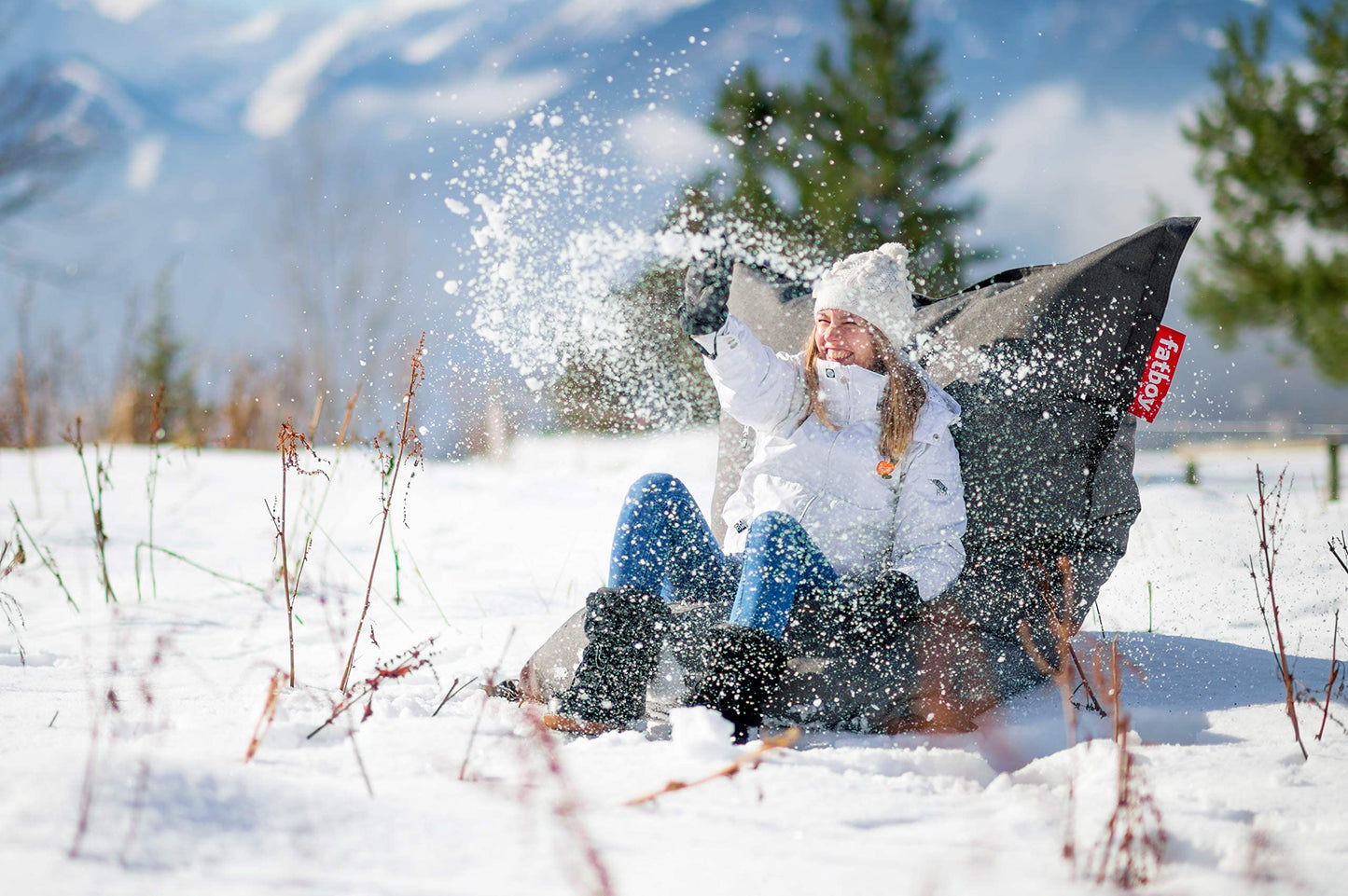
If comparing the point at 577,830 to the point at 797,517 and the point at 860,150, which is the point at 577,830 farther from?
the point at 860,150

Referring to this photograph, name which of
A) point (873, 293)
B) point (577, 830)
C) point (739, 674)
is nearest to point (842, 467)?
point (873, 293)

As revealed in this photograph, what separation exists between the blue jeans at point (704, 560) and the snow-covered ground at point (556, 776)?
327 mm

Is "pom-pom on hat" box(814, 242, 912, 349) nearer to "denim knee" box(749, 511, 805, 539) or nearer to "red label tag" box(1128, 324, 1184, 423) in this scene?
"red label tag" box(1128, 324, 1184, 423)

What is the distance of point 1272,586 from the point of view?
1897 mm

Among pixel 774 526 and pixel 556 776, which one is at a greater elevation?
pixel 774 526

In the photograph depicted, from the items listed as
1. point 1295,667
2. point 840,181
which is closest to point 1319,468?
point 840,181

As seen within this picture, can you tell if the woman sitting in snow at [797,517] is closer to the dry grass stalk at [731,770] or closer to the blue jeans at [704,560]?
the blue jeans at [704,560]

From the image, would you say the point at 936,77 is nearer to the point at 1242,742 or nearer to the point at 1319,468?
the point at 1319,468

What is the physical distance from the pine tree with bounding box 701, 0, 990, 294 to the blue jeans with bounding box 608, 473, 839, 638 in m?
7.68

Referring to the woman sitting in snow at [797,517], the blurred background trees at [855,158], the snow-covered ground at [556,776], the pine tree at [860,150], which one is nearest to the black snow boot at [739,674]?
the woman sitting in snow at [797,517]

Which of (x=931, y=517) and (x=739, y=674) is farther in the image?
(x=931, y=517)

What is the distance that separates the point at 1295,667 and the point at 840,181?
996 centimetres

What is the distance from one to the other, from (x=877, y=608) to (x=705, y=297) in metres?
0.80

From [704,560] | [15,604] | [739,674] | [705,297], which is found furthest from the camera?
[15,604]
